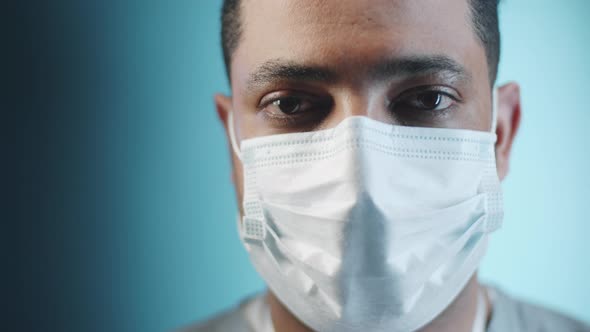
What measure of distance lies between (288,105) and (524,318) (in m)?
0.91

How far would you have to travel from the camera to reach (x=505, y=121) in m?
1.32

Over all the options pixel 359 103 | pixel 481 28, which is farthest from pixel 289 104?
pixel 481 28

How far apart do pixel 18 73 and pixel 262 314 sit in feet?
3.90

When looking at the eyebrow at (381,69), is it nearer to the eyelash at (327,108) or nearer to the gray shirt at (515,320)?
the eyelash at (327,108)

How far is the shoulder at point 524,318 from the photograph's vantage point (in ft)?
4.56

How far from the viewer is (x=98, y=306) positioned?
1889 mm

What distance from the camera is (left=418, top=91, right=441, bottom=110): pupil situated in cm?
113

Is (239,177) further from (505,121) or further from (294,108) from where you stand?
(505,121)

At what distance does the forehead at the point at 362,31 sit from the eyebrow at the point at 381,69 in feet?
0.04

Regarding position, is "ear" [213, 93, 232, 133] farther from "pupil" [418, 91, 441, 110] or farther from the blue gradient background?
"pupil" [418, 91, 441, 110]

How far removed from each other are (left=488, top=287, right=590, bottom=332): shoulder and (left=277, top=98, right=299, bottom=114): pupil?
0.79 meters

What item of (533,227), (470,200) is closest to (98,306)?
(470,200)

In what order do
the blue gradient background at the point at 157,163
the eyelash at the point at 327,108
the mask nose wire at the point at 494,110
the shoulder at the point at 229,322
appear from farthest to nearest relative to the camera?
the blue gradient background at the point at 157,163 → the shoulder at the point at 229,322 → the mask nose wire at the point at 494,110 → the eyelash at the point at 327,108

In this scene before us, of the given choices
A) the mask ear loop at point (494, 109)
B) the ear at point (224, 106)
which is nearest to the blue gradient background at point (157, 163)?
the ear at point (224, 106)
